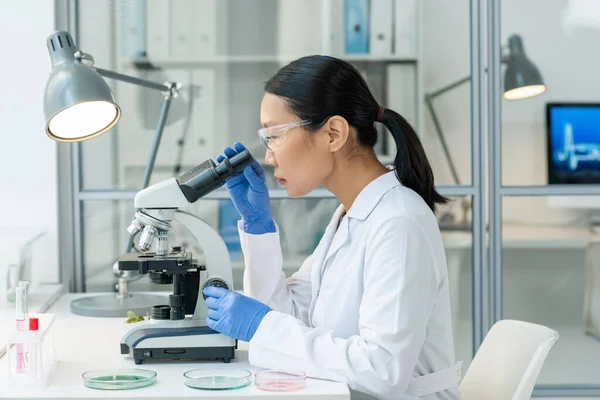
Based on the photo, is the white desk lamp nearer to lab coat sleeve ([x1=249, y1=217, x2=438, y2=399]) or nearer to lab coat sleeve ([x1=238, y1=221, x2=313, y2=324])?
lab coat sleeve ([x1=238, y1=221, x2=313, y2=324])

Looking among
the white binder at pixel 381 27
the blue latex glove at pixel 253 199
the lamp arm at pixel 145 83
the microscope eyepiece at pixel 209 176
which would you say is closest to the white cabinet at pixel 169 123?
the lamp arm at pixel 145 83

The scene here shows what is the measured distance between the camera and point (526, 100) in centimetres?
299

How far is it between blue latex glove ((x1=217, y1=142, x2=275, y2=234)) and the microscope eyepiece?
0.60 feet

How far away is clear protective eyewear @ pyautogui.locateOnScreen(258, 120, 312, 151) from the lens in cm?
180

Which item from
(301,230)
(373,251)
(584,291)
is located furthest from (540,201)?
(373,251)

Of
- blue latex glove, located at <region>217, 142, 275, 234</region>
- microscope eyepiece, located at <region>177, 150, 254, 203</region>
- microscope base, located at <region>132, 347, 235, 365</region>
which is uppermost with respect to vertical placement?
microscope eyepiece, located at <region>177, 150, 254, 203</region>

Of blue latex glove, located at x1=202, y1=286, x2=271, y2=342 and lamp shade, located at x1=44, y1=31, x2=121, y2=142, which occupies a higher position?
lamp shade, located at x1=44, y1=31, x2=121, y2=142

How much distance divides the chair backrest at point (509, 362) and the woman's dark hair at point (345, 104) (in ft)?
1.28

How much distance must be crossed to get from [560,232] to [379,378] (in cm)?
166

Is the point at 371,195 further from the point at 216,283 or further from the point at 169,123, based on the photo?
the point at 169,123

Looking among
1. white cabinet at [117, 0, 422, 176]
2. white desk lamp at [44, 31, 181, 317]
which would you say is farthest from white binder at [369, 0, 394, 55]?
white desk lamp at [44, 31, 181, 317]

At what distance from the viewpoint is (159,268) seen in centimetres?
173

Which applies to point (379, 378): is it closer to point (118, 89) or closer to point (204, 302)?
point (204, 302)

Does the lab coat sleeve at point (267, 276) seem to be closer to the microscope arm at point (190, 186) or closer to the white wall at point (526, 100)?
the microscope arm at point (190, 186)
